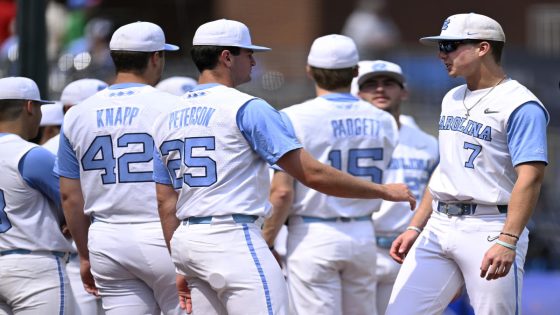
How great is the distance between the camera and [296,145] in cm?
688

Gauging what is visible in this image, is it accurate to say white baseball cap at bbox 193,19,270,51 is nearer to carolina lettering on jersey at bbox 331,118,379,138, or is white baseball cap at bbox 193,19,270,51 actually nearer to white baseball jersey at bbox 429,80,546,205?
white baseball jersey at bbox 429,80,546,205

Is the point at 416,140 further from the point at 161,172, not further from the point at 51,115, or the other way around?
the point at 161,172

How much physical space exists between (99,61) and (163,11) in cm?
709

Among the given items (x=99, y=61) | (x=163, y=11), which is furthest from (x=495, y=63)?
(x=163, y=11)

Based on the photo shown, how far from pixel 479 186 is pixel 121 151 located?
2.13 m

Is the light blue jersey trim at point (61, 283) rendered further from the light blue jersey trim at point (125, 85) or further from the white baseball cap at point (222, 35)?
the white baseball cap at point (222, 35)

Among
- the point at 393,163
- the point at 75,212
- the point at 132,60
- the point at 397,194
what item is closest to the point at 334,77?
the point at 393,163

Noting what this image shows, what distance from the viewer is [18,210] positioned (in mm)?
7820

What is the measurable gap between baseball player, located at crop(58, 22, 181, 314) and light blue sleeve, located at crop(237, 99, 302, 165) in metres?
0.90

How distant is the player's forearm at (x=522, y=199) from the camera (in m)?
6.72

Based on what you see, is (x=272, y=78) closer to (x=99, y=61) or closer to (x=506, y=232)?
(x=99, y=61)

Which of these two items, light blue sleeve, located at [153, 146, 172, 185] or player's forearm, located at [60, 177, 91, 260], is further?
player's forearm, located at [60, 177, 91, 260]

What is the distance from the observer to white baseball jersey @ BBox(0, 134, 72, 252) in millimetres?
7773

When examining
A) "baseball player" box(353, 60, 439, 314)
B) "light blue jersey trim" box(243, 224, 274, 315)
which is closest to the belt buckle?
"light blue jersey trim" box(243, 224, 274, 315)
